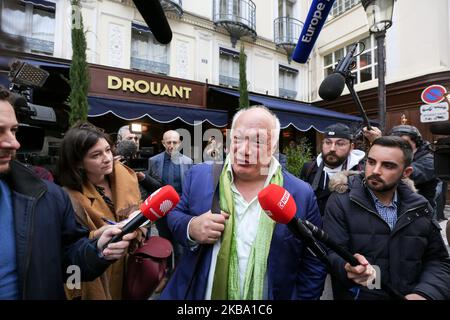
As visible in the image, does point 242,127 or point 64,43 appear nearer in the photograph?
point 242,127

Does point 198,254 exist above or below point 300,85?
below

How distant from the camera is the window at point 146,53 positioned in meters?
9.04

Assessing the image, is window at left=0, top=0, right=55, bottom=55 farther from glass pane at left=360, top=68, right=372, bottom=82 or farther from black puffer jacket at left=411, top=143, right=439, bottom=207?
glass pane at left=360, top=68, right=372, bottom=82

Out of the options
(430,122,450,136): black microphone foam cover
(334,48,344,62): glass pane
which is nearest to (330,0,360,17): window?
(334,48,344,62): glass pane

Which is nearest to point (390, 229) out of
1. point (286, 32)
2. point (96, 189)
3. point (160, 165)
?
point (96, 189)

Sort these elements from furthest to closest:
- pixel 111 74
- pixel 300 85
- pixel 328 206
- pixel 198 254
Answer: pixel 300 85, pixel 111 74, pixel 328 206, pixel 198 254

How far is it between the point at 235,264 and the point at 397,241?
941 mm

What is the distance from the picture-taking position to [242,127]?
4.86 feet

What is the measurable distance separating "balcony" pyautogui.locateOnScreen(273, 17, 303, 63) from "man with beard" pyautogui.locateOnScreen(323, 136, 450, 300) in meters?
11.5

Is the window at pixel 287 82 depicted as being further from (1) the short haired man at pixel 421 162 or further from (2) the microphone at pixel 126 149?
(2) the microphone at pixel 126 149

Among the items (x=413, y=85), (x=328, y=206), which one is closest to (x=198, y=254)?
(x=328, y=206)

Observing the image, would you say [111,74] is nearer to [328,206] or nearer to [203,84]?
[203,84]

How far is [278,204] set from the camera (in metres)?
1.09
